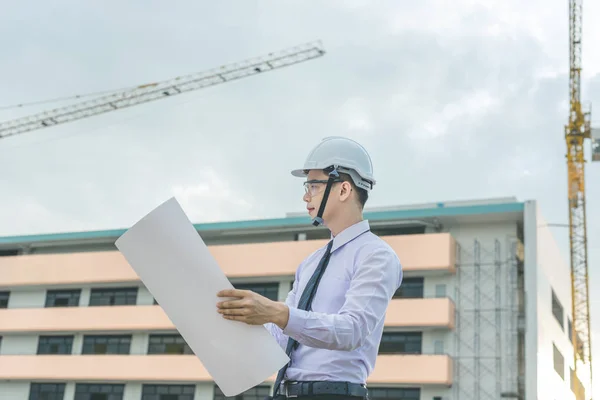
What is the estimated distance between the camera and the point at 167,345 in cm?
4038

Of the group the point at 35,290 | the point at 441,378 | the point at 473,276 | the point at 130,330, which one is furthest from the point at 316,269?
the point at 35,290

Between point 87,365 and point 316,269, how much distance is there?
130ft

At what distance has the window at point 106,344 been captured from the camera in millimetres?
41406

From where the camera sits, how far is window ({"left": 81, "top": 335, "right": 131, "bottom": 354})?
41.4m

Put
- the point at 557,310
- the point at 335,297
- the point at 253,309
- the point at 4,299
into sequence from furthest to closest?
the point at 4,299 < the point at 557,310 < the point at 335,297 < the point at 253,309

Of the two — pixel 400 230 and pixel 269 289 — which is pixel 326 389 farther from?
pixel 400 230

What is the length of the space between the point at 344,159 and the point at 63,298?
139 ft

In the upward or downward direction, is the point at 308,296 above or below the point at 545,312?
below

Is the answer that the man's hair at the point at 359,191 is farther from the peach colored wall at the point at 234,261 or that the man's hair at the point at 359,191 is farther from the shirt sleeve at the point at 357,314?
the peach colored wall at the point at 234,261

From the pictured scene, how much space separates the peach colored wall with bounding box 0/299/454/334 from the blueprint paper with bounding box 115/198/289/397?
3255 centimetres

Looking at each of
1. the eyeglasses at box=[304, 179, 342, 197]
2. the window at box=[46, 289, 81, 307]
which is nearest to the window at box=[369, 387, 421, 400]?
the window at box=[46, 289, 81, 307]

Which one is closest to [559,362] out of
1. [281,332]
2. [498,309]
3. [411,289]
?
[498,309]

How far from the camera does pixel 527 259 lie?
36.2 metres

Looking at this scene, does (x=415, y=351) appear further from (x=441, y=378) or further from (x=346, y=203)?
(x=346, y=203)
